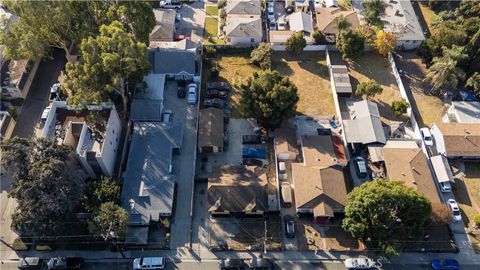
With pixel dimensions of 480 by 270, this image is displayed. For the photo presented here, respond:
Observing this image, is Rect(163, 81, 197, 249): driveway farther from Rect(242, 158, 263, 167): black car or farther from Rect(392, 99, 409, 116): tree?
Rect(392, 99, 409, 116): tree

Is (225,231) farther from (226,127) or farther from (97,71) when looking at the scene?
(97,71)

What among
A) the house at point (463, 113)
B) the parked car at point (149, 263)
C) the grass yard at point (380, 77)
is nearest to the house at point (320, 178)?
the grass yard at point (380, 77)

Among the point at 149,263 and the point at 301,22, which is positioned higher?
the point at 301,22

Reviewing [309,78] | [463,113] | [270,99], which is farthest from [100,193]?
[463,113]

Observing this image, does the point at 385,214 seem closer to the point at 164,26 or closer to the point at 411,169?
the point at 411,169

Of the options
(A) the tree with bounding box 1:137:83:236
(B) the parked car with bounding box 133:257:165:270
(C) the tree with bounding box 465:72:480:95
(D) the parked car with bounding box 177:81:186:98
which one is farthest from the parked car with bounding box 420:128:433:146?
(A) the tree with bounding box 1:137:83:236

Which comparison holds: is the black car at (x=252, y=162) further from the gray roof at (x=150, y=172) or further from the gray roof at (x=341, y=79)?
the gray roof at (x=341, y=79)

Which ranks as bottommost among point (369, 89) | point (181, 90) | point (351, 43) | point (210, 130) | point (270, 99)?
point (210, 130)
